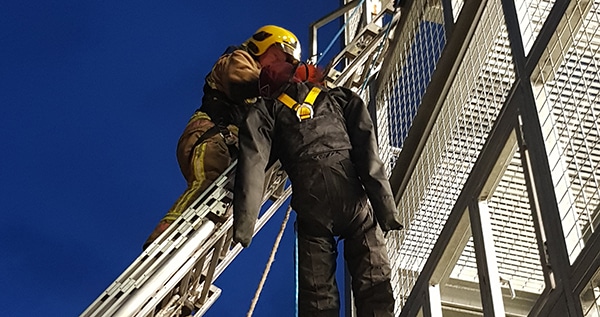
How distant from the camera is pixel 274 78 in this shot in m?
5.23

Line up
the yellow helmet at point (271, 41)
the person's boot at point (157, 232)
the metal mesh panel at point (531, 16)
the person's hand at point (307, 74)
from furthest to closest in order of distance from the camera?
the yellow helmet at point (271, 41) < the person's boot at point (157, 232) < the person's hand at point (307, 74) < the metal mesh panel at point (531, 16)

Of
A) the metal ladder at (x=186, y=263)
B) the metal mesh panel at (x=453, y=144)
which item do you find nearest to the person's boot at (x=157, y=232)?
the metal ladder at (x=186, y=263)

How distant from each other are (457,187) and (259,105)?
64.7 inches

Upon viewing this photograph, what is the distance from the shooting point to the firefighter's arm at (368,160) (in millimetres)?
4395

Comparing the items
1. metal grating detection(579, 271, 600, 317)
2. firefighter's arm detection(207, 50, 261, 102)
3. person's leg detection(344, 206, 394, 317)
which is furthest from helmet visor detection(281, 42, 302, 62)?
metal grating detection(579, 271, 600, 317)

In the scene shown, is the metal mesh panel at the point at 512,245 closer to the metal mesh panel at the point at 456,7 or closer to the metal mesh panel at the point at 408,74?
the metal mesh panel at the point at 408,74

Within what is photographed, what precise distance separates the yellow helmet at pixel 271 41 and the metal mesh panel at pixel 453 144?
1.21 meters

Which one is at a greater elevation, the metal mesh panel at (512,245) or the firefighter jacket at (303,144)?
the metal mesh panel at (512,245)

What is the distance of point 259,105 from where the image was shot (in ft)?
16.2

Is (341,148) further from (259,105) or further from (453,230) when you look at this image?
(453,230)

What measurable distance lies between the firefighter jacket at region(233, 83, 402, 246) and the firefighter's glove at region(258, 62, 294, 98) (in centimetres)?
12

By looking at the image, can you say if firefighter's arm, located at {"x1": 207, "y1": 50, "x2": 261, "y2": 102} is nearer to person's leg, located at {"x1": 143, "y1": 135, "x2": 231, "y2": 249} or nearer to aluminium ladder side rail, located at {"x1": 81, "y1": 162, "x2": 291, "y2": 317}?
person's leg, located at {"x1": 143, "y1": 135, "x2": 231, "y2": 249}

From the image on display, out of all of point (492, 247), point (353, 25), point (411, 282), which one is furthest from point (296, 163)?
point (353, 25)

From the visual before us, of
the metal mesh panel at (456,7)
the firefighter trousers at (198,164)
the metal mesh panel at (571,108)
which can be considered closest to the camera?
the metal mesh panel at (571,108)
